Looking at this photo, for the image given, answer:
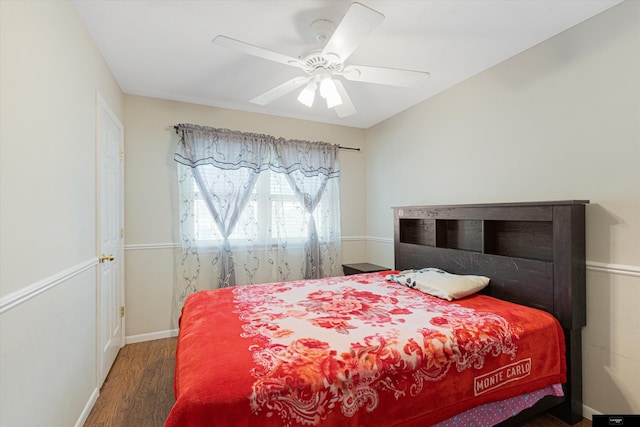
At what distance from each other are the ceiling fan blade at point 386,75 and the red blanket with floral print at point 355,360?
4.87ft

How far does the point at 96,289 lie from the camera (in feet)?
6.84

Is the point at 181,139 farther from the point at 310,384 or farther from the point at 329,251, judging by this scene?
the point at 310,384

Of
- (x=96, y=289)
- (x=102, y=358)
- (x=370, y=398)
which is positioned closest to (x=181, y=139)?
(x=96, y=289)

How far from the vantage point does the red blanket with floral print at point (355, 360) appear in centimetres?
108

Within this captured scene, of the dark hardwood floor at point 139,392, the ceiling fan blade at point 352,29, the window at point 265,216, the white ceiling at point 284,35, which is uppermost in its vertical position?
the white ceiling at point 284,35

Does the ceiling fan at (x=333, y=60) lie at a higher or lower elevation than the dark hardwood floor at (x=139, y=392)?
higher

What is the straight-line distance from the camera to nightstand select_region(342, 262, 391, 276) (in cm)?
358

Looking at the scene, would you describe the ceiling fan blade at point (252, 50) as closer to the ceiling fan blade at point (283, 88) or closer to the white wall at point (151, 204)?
the ceiling fan blade at point (283, 88)

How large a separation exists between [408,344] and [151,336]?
2.81m

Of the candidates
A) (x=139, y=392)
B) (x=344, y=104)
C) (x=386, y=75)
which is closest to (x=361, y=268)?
(x=344, y=104)

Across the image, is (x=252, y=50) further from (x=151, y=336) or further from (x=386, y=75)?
(x=151, y=336)

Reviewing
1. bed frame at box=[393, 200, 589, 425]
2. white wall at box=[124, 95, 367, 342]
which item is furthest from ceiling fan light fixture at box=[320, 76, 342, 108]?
white wall at box=[124, 95, 367, 342]

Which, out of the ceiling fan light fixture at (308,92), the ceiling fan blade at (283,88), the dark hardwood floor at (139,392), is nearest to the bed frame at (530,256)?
the dark hardwood floor at (139,392)

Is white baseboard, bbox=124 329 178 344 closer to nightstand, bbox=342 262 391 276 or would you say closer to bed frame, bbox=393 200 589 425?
nightstand, bbox=342 262 391 276
